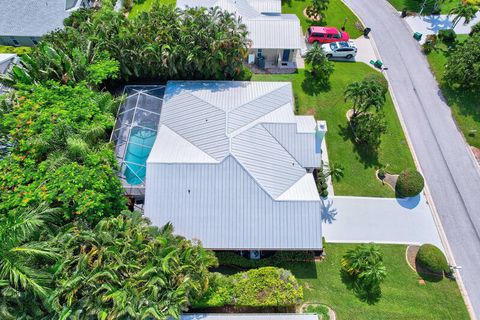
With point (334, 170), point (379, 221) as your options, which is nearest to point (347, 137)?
point (334, 170)

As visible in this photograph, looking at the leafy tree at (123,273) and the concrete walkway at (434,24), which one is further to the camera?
the concrete walkway at (434,24)

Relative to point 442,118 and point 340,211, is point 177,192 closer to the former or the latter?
point 340,211

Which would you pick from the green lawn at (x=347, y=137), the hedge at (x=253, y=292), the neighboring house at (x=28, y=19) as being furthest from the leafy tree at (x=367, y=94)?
the neighboring house at (x=28, y=19)

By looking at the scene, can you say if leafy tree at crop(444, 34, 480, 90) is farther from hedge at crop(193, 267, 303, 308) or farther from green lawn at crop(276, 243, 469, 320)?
hedge at crop(193, 267, 303, 308)

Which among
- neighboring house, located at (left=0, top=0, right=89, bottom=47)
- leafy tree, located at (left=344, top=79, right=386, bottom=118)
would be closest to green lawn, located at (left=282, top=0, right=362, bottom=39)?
leafy tree, located at (left=344, top=79, right=386, bottom=118)

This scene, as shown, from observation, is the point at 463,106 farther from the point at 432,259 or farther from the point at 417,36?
the point at 432,259

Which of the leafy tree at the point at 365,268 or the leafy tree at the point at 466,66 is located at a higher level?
the leafy tree at the point at 466,66

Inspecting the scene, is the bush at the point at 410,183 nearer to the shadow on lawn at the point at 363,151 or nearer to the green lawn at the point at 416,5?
the shadow on lawn at the point at 363,151

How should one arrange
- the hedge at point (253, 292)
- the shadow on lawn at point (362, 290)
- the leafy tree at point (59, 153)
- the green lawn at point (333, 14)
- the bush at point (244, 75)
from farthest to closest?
1. the green lawn at point (333, 14)
2. the bush at point (244, 75)
3. the shadow on lawn at point (362, 290)
4. the hedge at point (253, 292)
5. the leafy tree at point (59, 153)
